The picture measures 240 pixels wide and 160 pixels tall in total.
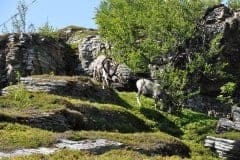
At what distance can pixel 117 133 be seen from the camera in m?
37.3

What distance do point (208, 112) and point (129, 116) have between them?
2093 centimetres

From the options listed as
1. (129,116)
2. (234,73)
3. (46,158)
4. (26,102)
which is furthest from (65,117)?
(234,73)

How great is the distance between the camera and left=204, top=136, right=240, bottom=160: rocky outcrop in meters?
41.4

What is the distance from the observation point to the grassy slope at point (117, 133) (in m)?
30.4

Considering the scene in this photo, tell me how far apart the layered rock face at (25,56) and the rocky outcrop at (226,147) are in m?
22.5

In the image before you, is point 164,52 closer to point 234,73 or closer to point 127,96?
point 127,96

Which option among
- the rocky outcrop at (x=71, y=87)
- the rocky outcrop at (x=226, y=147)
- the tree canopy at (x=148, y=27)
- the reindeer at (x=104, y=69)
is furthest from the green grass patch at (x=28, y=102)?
the reindeer at (x=104, y=69)

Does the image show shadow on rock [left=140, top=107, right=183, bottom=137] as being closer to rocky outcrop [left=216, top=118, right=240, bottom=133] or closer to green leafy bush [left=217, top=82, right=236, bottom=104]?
rocky outcrop [left=216, top=118, right=240, bottom=133]

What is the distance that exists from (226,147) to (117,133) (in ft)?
31.3

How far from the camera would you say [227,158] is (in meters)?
42.1

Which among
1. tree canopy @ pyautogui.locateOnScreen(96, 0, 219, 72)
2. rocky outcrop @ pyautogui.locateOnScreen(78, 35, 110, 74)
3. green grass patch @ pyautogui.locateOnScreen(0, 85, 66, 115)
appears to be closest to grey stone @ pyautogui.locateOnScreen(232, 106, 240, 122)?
tree canopy @ pyautogui.locateOnScreen(96, 0, 219, 72)

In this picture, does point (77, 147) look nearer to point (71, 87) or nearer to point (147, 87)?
point (71, 87)

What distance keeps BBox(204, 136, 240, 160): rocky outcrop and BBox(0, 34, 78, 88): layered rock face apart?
22505 mm

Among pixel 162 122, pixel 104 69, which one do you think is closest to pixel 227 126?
pixel 162 122
